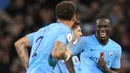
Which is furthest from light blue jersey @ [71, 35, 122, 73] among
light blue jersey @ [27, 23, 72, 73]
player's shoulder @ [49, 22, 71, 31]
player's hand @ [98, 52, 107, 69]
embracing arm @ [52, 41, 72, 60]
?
embracing arm @ [52, 41, 72, 60]

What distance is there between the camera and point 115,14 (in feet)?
49.1

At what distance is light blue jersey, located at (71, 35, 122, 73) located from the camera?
9039mm

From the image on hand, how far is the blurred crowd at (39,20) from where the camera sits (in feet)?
42.7

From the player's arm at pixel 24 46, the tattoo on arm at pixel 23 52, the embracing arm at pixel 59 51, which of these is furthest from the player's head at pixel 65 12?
the tattoo on arm at pixel 23 52

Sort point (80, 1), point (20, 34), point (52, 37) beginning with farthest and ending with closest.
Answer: point (80, 1) < point (20, 34) < point (52, 37)

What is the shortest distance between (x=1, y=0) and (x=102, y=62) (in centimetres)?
643

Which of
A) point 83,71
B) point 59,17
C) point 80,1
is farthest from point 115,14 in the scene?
point 59,17

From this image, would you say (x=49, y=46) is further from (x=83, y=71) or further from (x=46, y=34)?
(x=83, y=71)

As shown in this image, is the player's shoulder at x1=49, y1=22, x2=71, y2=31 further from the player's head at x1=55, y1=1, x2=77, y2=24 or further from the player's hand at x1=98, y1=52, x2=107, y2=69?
the player's hand at x1=98, y1=52, x2=107, y2=69

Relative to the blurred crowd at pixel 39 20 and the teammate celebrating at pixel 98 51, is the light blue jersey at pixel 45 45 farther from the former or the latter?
the blurred crowd at pixel 39 20

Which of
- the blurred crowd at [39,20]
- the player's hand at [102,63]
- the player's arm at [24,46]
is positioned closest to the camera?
the player's arm at [24,46]

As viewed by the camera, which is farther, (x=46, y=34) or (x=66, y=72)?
(x=66, y=72)

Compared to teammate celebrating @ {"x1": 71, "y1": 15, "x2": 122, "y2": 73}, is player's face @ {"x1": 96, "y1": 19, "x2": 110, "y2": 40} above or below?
above

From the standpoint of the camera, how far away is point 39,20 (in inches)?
549
